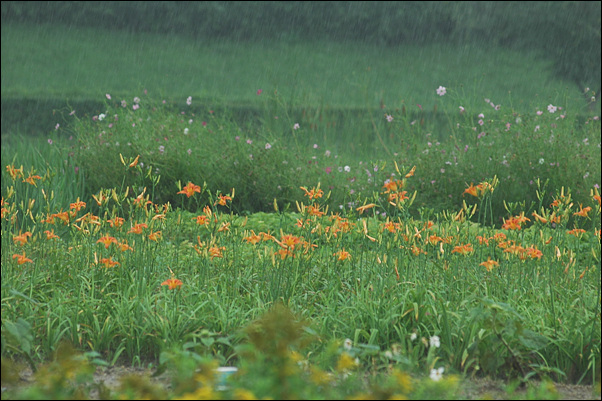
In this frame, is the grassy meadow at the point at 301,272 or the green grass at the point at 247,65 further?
the green grass at the point at 247,65

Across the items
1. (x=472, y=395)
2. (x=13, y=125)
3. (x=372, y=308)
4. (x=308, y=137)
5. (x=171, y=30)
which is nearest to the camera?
(x=472, y=395)

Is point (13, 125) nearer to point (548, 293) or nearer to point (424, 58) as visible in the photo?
point (548, 293)

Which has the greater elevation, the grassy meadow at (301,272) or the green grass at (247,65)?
the grassy meadow at (301,272)

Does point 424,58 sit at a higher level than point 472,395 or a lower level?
lower

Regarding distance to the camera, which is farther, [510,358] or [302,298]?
[302,298]

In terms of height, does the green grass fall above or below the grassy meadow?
below

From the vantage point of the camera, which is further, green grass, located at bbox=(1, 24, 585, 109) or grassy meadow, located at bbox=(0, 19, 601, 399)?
green grass, located at bbox=(1, 24, 585, 109)

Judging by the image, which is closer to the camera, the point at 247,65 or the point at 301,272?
the point at 301,272

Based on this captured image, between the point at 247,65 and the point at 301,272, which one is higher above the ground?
the point at 301,272

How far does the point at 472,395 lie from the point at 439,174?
430 centimetres

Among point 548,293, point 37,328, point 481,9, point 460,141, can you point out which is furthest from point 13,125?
point 481,9

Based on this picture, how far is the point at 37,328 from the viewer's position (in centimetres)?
288

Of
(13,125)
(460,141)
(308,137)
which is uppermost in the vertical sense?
(460,141)

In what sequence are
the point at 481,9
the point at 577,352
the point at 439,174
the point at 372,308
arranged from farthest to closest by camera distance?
the point at 481,9 < the point at 439,174 < the point at 372,308 < the point at 577,352
